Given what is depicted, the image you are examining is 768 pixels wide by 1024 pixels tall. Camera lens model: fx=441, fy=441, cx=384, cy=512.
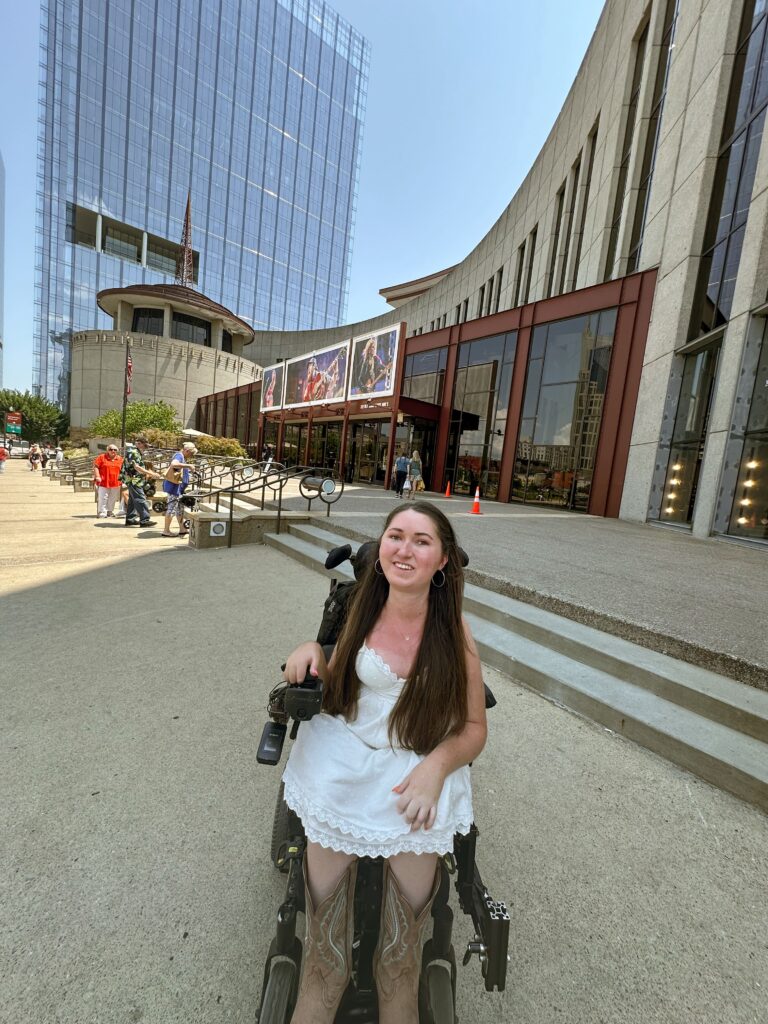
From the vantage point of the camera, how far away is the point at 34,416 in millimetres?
56094

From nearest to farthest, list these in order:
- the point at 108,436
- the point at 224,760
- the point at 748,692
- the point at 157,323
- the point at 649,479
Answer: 1. the point at 224,760
2. the point at 748,692
3. the point at 649,479
4. the point at 108,436
5. the point at 157,323

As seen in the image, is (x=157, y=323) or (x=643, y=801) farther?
(x=157, y=323)

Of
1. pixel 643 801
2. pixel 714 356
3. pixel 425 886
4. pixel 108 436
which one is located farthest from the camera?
pixel 108 436

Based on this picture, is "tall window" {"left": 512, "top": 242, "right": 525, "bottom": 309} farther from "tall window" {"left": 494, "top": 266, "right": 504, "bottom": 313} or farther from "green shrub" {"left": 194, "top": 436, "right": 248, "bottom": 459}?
"green shrub" {"left": 194, "top": 436, "right": 248, "bottom": 459}

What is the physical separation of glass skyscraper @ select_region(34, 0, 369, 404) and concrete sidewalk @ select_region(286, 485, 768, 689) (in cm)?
8263

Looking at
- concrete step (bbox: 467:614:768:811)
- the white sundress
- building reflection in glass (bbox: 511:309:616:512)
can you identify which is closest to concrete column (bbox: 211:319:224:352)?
building reflection in glass (bbox: 511:309:616:512)

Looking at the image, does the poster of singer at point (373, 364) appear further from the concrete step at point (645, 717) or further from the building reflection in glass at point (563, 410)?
the concrete step at point (645, 717)

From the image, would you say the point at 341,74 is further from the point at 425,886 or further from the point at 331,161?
the point at 425,886

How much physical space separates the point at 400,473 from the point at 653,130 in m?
12.6

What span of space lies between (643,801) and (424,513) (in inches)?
71.7

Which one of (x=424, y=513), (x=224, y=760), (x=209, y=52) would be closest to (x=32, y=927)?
(x=224, y=760)

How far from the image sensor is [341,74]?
107625mm

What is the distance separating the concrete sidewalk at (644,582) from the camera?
10.2ft

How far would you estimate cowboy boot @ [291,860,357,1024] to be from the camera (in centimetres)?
117
